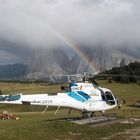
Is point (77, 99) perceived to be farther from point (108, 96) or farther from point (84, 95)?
point (108, 96)

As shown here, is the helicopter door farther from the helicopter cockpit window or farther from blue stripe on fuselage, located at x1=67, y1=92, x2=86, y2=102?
blue stripe on fuselage, located at x1=67, y1=92, x2=86, y2=102

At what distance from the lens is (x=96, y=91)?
126 ft

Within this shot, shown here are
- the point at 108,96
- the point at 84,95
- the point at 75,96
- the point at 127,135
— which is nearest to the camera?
the point at 127,135

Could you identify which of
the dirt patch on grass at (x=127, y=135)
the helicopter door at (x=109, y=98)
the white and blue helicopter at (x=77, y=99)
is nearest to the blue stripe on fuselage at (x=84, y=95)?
the white and blue helicopter at (x=77, y=99)

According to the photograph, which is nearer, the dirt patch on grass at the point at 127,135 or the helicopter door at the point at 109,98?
the dirt patch on grass at the point at 127,135

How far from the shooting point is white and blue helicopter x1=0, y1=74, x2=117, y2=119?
34.7 meters

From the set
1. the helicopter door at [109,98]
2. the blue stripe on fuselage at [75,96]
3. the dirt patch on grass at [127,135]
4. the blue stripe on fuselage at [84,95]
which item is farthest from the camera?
the helicopter door at [109,98]

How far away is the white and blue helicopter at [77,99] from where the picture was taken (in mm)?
34662

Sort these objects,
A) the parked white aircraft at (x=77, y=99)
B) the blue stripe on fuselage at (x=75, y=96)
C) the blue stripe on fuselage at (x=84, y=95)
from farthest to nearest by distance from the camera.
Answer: the blue stripe on fuselage at (x=84, y=95), the blue stripe on fuselage at (x=75, y=96), the parked white aircraft at (x=77, y=99)

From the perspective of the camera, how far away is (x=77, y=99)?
3706 centimetres

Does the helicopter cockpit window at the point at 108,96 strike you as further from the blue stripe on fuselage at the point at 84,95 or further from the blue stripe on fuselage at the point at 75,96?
the blue stripe on fuselage at the point at 75,96

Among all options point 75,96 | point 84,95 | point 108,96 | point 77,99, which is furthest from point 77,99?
point 108,96

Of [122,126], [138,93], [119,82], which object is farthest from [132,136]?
[119,82]

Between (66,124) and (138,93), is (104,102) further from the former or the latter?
(138,93)
